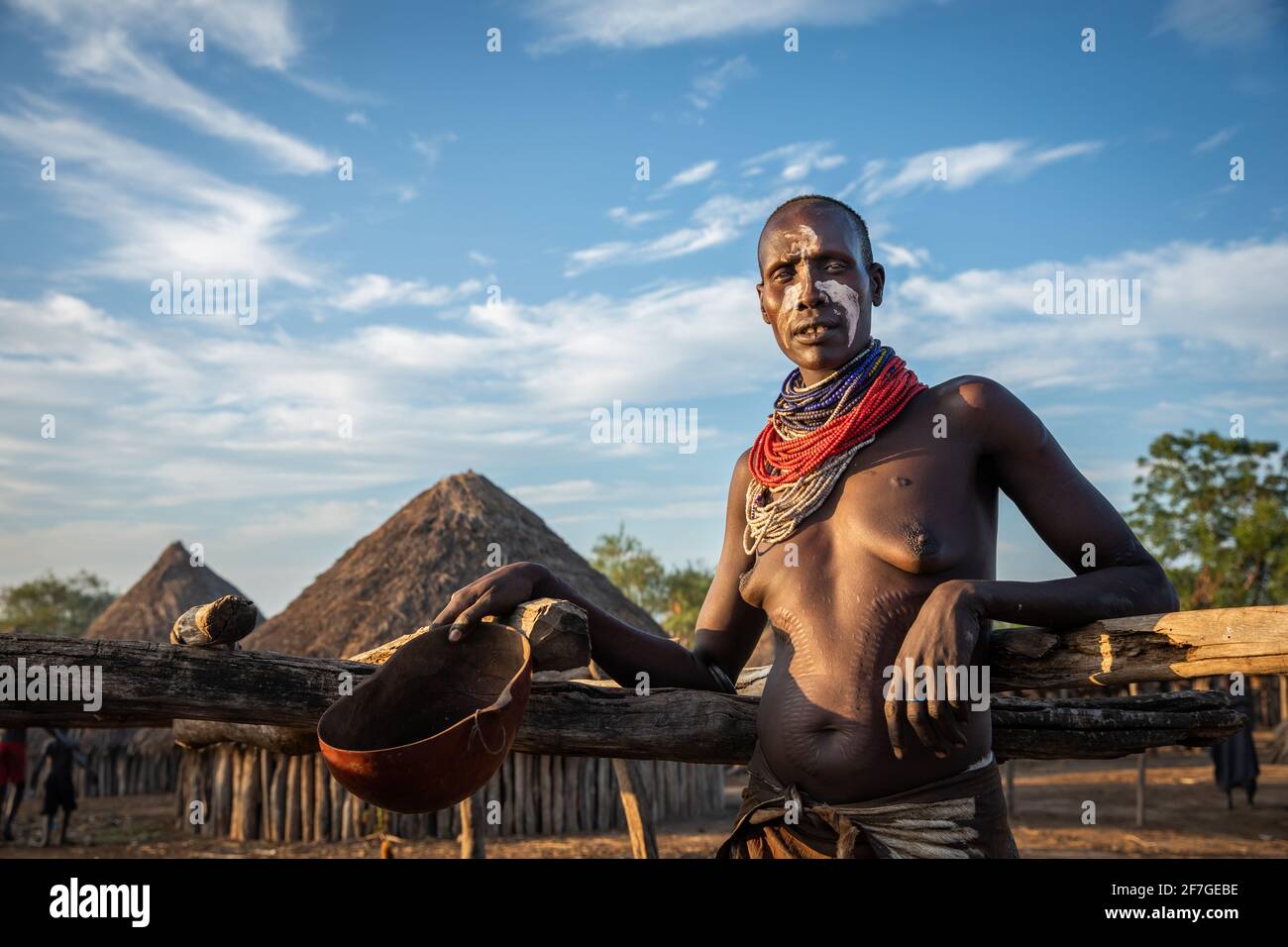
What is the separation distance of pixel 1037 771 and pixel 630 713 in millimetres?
21996

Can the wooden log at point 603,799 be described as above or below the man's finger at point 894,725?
below

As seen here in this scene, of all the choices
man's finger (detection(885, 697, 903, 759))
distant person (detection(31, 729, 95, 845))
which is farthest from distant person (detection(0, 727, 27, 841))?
man's finger (detection(885, 697, 903, 759))

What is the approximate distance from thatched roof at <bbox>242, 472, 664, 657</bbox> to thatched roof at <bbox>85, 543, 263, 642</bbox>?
7562 mm

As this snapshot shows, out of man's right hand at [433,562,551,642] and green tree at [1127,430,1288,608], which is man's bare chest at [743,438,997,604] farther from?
green tree at [1127,430,1288,608]

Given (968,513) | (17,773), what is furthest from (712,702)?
(17,773)

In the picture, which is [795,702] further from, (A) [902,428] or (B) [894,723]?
(A) [902,428]

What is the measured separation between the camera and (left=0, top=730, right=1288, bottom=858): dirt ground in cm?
1266

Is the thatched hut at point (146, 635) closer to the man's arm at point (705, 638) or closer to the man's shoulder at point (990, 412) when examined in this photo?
the man's arm at point (705, 638)

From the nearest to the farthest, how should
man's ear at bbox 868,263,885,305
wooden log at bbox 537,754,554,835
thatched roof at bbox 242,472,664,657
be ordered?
man's ear at bbox 868,263,885,305 < wooden log at bbox 537,754,554,835 < thatched roof at bbox 242,472,664,657

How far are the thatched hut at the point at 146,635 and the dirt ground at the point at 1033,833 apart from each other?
0.64m

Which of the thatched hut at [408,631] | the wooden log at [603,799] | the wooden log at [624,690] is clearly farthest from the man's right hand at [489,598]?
the wooden log at [603,799]

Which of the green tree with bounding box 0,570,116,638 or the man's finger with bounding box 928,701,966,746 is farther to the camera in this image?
the green tree with bounding box 0,570,116,638

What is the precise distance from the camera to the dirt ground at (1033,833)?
498 inches
